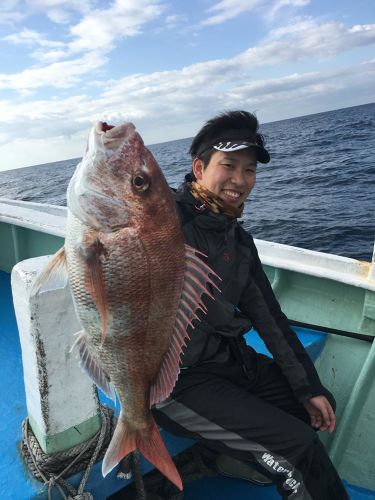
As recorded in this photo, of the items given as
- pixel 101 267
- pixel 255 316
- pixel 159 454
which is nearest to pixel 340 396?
pixel 255 316

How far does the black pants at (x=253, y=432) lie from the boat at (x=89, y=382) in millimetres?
357

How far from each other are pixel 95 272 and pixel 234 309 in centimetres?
127

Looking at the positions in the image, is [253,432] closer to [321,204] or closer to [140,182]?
[140,182]

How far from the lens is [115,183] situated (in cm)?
147

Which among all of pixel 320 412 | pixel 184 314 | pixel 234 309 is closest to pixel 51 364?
pixel 184 314

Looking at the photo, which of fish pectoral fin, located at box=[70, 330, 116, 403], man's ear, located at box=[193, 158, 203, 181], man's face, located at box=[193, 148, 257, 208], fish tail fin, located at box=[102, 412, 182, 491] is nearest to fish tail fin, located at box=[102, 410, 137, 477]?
fish tail fin, located at box=[102, 412, 182, 491]

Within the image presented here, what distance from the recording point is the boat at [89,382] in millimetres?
1820

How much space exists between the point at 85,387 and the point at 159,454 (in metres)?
0.50

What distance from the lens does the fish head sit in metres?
1.44

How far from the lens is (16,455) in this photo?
6.70 feet

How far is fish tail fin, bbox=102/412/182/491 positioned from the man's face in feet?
4.54

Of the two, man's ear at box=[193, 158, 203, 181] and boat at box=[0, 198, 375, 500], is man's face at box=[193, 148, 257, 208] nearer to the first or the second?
man's ear at box=[193, 158, 203, 181]

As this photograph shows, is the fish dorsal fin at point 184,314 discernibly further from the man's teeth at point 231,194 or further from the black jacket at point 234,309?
the man's teeth at point 231,194

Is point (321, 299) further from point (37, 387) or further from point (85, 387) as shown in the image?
point (37, 387)
